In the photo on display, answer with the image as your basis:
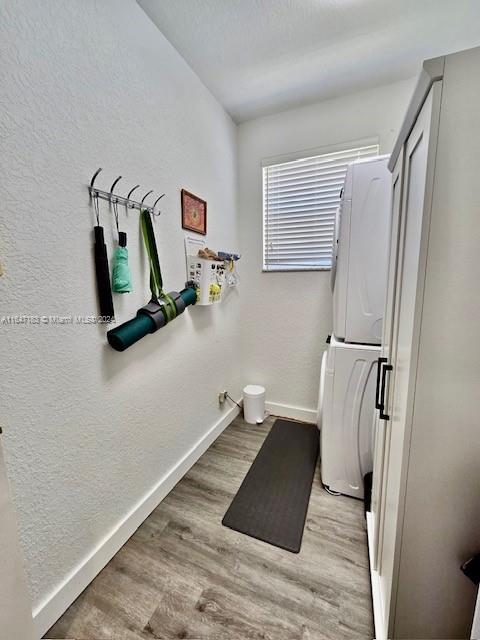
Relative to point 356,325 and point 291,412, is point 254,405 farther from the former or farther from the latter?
point 356,325

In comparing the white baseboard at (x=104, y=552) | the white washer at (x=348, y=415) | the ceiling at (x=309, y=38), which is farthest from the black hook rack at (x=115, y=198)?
the white baseboard at (x=104, y=552)

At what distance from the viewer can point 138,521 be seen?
1.43 meters

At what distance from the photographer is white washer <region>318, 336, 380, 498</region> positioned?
59.7 inches

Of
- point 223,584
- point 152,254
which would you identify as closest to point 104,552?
point 223,584

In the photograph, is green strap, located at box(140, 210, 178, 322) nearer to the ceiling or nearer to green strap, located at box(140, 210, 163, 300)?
green strap, located at box(140, 210, 163, 300)

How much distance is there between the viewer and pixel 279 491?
1664mm

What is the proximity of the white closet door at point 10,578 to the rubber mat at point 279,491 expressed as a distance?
2.98ft

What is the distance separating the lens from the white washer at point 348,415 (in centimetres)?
152

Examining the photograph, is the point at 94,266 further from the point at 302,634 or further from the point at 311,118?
the point at 311,118

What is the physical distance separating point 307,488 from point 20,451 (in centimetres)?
155

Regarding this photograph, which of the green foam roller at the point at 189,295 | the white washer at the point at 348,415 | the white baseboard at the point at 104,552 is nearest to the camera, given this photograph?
the white baseboard at the point at 104,552

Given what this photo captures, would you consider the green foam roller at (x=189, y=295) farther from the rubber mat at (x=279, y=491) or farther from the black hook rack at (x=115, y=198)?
the rubber mat at (x=279, y=491)

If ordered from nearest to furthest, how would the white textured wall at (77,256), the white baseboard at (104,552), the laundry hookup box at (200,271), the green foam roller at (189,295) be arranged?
the white textured wall at (77,256), the white baseboard at (104,552), the green foam roller at (189,295), the laundry hookup box at (200,271)

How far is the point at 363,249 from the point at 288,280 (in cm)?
91
